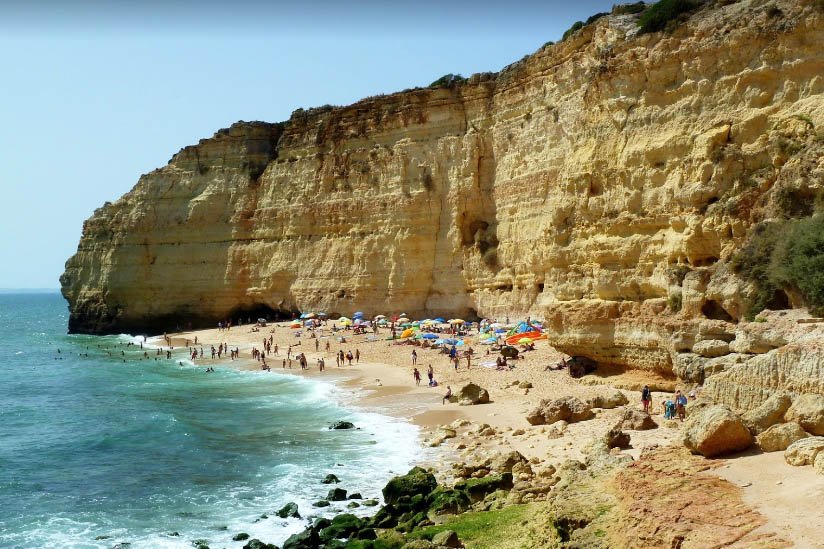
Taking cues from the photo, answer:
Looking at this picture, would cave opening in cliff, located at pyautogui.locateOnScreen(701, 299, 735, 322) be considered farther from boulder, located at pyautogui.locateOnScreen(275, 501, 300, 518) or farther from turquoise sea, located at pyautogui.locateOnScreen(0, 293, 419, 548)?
boulder, located at pyautogui.locateOnScreen(275, 501, 300, 518)

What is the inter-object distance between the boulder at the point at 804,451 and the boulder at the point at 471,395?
13.3 m

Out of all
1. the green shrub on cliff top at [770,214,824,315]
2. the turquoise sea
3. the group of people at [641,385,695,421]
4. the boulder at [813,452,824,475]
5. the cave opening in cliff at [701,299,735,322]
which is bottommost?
the turquoise sea

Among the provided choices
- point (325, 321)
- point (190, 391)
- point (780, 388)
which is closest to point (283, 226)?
point (325, 321)

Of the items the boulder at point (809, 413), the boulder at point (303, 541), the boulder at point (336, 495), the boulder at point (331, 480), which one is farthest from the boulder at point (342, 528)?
the boulder at point (809, 413)

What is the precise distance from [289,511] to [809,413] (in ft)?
32.1

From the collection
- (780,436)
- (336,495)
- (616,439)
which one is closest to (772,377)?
(780,436)

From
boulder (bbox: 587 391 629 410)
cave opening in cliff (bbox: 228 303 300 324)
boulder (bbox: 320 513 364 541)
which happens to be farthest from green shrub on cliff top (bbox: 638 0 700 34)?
cave opening in cliff (bbox: 228 303 300 324)

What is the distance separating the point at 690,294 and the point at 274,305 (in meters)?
39.2

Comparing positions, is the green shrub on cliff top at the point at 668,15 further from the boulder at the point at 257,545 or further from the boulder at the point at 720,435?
the boulder at the point at 257,545

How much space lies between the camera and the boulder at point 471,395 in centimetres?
2189

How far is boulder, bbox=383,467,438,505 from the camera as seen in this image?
13.7 m

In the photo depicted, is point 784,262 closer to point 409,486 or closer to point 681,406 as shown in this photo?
point 681,406

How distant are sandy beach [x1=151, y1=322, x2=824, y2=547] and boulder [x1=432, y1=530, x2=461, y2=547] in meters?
3.63

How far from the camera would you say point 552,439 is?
16031 mm
